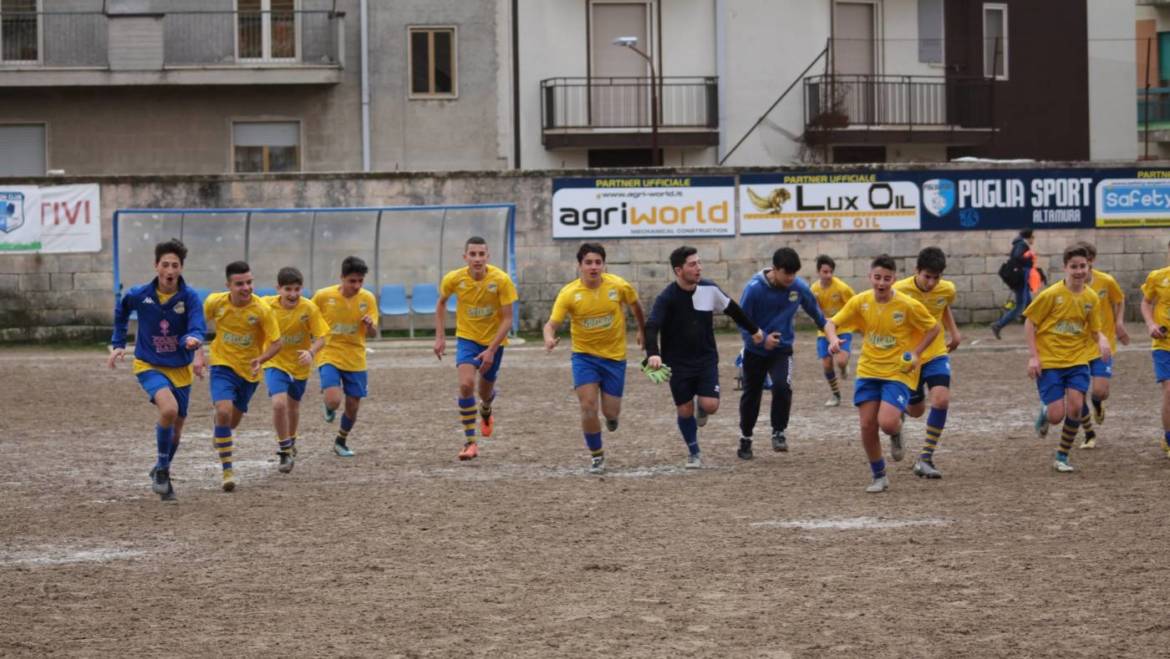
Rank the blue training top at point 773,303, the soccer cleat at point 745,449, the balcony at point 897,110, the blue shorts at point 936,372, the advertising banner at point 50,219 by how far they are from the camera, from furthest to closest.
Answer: the balcony at point 897,110 → the advertising banner at point 50,219 → the blue training top at point 773,303 → the soccer cleat at point 745,449 → the blue shorts at point 936,372

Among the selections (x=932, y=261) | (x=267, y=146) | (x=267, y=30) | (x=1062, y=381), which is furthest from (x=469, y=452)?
(x=267, y=30)

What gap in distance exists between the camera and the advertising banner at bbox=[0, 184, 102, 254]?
93.8 ft

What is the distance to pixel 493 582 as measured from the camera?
28.7ft

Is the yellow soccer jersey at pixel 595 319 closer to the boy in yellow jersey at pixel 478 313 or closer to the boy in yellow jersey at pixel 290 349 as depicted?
the boy in yellow jersey at pixel 478 313

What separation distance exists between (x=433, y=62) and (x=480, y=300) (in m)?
20.6

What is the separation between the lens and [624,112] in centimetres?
3494

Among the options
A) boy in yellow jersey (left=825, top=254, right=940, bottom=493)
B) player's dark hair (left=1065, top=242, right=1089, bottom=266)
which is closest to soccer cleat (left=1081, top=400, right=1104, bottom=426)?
player's dark hair (left=1065, top=242, right=1089, bottom=266)

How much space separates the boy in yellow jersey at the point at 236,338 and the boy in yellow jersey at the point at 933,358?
15.8 feet

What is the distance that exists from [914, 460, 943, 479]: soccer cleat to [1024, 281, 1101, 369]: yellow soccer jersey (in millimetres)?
1189

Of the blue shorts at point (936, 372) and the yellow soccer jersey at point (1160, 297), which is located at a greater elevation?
the yellow soccer jersey at point (1160, 297)

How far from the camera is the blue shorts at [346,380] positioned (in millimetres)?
14742

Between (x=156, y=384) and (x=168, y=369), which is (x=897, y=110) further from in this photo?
(x=156, y=384)

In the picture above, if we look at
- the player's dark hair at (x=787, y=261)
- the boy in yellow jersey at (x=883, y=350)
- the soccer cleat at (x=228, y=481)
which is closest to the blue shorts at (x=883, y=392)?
the boy in yellow jersey at (x=883, y=350)

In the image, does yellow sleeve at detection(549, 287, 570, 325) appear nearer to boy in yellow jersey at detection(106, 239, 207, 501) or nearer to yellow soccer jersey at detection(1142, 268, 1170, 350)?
boy in yellow jersey at detection(106, 239, 207, 501)
